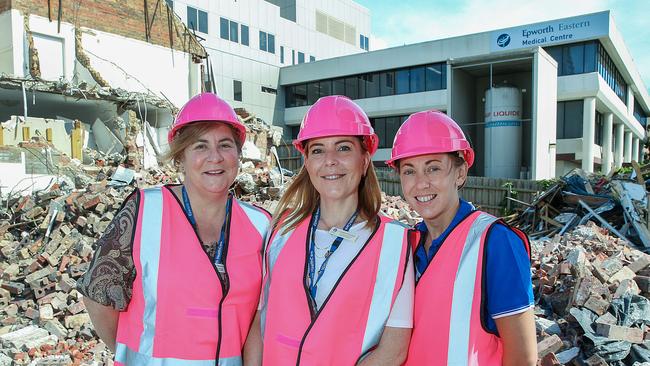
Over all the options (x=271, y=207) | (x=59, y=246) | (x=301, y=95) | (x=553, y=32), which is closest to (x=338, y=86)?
(x=301, y=95)

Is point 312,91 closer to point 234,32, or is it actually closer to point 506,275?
point 234,32

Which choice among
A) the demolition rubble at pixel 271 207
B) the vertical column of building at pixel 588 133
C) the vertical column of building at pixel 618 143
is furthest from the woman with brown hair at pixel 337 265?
the vertical column of building at pixel 618 143

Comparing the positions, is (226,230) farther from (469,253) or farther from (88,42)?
(88,42)

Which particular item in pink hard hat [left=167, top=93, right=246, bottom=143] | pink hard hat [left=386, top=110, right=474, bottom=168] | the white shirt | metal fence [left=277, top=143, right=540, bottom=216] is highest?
pink hard hat [left=167, top=93, right=246, bottom=143]

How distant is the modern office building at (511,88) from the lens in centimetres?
2012

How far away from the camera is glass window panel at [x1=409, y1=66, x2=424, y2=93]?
1189 inches

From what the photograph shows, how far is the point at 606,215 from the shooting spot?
11312 millimetres

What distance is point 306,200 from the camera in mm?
2447

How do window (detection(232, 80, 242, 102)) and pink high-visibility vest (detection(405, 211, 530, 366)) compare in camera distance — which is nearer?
pink high-visibility vest (detection(405, 211, 530, 366))

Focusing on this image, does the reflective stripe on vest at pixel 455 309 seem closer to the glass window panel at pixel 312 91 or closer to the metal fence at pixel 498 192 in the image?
the metal fence at pixel 498 192

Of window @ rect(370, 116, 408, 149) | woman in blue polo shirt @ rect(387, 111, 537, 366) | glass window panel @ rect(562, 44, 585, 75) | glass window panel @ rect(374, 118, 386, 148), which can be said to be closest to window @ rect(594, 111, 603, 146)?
glass window panel @ rect(562, 44, 585, 75)

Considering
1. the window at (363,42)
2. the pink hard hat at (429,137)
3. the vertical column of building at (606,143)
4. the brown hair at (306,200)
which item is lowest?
the brown hair at (306,200)

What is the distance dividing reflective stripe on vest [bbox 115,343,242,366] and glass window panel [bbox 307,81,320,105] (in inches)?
1323

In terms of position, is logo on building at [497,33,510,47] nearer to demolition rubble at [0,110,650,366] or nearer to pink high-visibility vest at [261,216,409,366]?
demolition rubble at [0,110,650,366]
